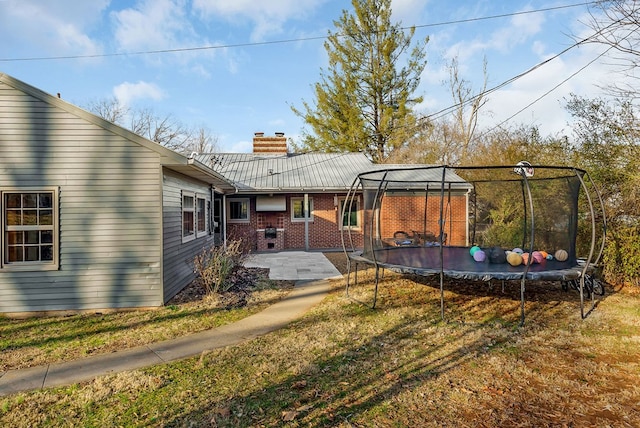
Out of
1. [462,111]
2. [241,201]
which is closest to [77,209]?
[241,201]

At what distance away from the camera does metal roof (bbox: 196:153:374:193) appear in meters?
13.4

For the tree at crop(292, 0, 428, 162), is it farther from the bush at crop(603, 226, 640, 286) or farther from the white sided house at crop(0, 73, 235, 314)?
the white sided house at crop(0, 73, 235, 314)

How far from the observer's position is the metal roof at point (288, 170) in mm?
13406

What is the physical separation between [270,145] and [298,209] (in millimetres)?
5326

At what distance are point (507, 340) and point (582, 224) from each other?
540 cm

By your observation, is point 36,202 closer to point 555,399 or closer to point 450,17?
point 555,399

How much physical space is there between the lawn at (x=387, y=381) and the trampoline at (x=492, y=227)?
2.22 feet

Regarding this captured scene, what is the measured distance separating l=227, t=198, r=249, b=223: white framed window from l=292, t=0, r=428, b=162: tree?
10684 millimetres

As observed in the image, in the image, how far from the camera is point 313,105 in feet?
78.9

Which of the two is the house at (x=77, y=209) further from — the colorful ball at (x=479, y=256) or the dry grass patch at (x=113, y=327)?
the colorful ball at (x=479, y=256)

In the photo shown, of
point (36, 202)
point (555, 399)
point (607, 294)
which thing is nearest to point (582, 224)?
point (607, 294)

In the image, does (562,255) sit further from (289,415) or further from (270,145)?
(270,145)

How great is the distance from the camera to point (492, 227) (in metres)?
11.6

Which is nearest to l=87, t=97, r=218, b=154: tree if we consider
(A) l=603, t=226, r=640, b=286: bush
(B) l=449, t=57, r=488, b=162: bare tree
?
(B) l=449, t=57, r=488, b=162: bare tree
